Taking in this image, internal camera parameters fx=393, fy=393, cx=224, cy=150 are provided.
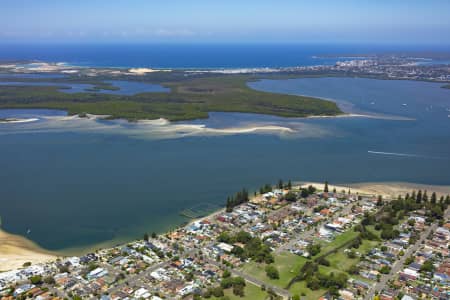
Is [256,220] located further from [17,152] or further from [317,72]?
[317,72]

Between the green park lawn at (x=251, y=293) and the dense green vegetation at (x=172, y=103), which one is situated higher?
the dense green vegetation at (x=172, y=103)

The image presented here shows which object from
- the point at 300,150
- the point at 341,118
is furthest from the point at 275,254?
the point at 341,118

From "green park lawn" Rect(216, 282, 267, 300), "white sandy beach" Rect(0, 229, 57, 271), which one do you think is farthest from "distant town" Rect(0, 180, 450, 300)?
"white sandy beach" Rect(0, 229, 57, 271)

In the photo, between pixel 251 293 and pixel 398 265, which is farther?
pixel 398 265

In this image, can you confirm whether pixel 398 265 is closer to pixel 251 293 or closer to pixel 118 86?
pixel 251 293

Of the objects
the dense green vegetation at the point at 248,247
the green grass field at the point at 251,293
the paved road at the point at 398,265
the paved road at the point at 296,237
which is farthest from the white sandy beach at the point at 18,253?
the paved road at the point at 398,265

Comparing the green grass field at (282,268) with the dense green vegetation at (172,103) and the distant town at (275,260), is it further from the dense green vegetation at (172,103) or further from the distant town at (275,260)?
the dense green vegetation at (172,103)

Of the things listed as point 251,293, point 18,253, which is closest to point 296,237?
point 251,293
